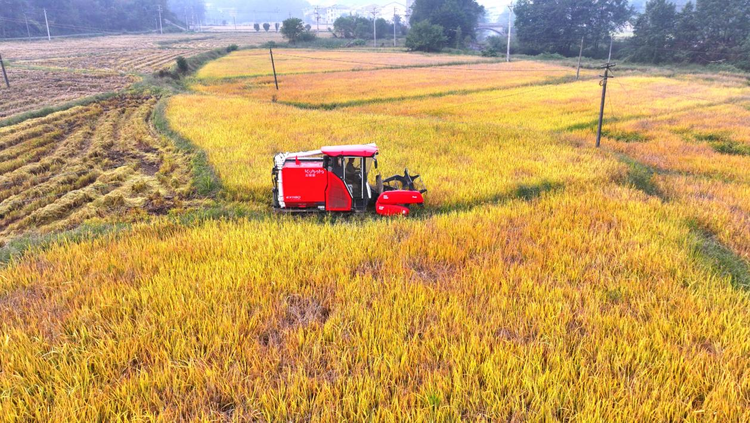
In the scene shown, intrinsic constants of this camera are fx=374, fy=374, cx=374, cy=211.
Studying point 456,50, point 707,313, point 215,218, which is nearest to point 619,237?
point 707,313

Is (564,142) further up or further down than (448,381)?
further up

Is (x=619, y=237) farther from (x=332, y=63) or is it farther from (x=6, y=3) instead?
(x=6, y=3)

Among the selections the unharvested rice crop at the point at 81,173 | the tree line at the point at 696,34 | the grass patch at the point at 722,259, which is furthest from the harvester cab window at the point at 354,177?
the tree line at the point at 696,34

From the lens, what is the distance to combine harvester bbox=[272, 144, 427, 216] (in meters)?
7.39

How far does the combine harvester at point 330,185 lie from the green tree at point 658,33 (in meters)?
53.5

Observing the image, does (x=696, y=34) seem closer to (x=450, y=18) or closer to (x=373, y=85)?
(x=450, y=18)

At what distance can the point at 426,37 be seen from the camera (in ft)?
205

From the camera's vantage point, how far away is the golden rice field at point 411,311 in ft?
9.84

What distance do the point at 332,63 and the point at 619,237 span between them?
4577cm

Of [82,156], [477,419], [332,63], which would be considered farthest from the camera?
[332,63]

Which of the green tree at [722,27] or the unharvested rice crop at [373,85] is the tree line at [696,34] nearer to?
the green tree at [722,27]

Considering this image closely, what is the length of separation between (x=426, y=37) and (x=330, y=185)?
62844 millimetres

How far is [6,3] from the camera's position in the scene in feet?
211

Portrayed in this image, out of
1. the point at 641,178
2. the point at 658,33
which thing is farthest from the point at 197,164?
the point at 658,33
